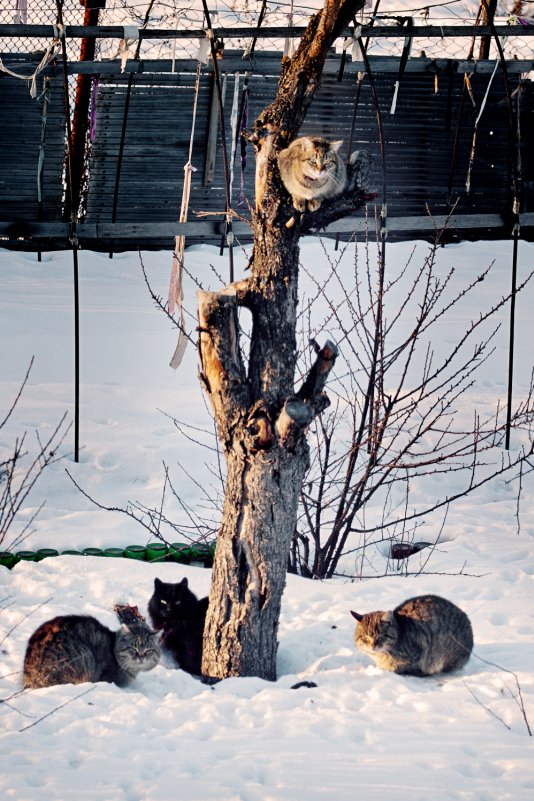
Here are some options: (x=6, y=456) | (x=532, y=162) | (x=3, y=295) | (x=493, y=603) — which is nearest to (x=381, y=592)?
(x=493, y=603)

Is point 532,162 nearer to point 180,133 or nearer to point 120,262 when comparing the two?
point 180,133

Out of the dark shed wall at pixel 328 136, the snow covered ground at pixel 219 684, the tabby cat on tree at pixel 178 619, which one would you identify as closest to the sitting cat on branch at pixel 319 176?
the tabby cat on tree at pixel 178 619

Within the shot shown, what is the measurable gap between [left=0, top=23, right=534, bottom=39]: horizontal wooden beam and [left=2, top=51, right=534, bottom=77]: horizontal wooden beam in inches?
33.1

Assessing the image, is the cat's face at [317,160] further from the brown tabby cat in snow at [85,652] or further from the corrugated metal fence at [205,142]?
the corrugated metal fence at [205,142]

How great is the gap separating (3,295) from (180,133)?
3.11 meters

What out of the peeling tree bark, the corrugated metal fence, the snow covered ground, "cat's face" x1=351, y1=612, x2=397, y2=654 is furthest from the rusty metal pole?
"cat's face" x1=351, y1=612, x2=397, y2=654

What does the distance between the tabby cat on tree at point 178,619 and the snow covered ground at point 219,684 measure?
33 centimetres

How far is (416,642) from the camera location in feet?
14.8

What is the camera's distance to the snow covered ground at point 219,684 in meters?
3.45

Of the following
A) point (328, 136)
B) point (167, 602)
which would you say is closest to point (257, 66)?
point (328, 136)

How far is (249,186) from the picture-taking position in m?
12.1

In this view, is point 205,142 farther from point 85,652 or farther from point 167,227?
point 85,652

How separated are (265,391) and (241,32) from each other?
3494mm

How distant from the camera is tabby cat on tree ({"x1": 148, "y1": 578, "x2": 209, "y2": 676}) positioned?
4.97 meters
